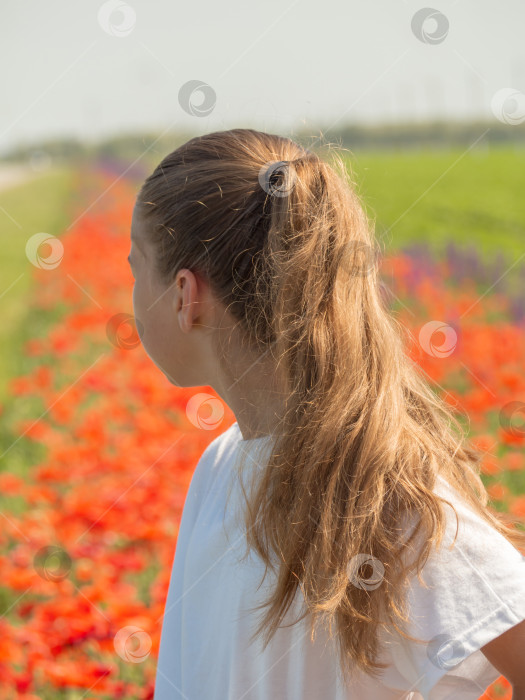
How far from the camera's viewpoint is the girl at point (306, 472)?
1.02 metres

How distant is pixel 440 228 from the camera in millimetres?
10195

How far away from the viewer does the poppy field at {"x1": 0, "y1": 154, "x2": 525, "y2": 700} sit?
1964mm

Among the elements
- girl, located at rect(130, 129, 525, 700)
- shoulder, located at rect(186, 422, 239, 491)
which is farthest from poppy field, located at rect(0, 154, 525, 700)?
girl, located at rect(130, 129, 525, 700)

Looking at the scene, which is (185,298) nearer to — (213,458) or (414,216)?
(213,458)

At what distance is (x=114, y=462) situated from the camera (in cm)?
313

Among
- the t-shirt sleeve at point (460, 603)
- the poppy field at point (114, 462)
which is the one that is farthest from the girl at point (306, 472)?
the poppy field at point (114, 462)

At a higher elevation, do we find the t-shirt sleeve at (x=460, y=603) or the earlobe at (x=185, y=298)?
the earlobe at (x=185, y=298)

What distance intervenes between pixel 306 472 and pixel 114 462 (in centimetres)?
214

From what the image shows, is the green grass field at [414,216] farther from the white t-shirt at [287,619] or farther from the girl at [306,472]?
the white t-shirt at [287,619]

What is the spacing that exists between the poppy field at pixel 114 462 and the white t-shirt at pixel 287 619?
19.2 inches

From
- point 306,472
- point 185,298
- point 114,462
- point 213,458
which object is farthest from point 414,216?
point 306,472

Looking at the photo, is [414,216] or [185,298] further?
[414,216]

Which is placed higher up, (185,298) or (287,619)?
(185,298)

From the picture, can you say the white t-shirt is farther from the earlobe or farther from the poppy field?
the poppy field
